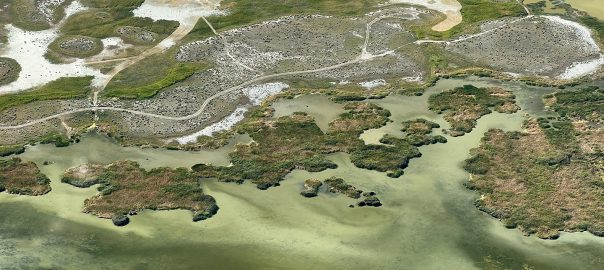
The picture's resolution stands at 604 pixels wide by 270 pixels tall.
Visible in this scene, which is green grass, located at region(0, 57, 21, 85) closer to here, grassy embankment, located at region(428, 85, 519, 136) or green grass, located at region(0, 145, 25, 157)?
green grass, located at region(0, 145, 25, 157)

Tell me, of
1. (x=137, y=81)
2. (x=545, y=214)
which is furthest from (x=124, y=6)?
(x=545, y=214)

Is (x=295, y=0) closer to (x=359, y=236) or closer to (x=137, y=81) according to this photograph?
(x=137, y=81)

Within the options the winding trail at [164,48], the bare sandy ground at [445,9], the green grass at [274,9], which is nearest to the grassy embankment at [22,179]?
the winding trail at [164,48]

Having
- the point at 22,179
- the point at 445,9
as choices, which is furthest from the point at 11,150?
the point at 445,9

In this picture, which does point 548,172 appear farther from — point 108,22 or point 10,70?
point 10,70

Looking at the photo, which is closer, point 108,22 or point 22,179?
point 22,179

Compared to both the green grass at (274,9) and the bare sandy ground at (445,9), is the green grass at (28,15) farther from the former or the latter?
the bare sandy ground at (445,9)

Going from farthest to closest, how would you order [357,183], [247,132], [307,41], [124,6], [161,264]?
[124,6] < [307,41] < [247,132] < [357,183] < [161,264]
